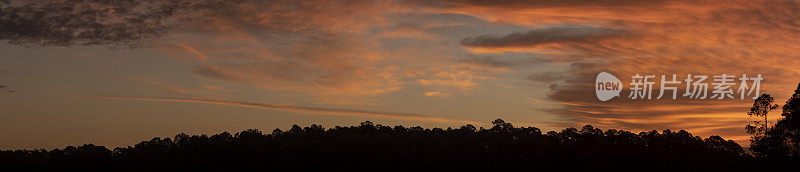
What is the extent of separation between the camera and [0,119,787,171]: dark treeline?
116 metres

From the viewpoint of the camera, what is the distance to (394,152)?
413 ft

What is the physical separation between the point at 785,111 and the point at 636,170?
50073mm

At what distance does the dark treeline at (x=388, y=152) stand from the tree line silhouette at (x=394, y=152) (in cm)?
17

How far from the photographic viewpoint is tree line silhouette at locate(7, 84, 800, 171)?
377 ft

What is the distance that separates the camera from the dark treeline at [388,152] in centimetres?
11562

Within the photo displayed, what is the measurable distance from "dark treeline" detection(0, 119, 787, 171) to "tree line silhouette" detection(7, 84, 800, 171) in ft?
0.56

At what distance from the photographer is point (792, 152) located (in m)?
66.9

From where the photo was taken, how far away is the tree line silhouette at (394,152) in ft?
377

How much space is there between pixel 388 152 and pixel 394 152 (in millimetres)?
1127

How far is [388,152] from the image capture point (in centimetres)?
12550

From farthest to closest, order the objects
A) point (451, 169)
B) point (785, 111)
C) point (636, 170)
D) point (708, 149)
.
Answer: point (451, 169), point (636, 170), point (708, 149), point (785, 111)

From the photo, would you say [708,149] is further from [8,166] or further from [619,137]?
[8,166]

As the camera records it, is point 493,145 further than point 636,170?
Yes

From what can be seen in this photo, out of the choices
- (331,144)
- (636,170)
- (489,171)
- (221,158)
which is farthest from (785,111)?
(221,158)
